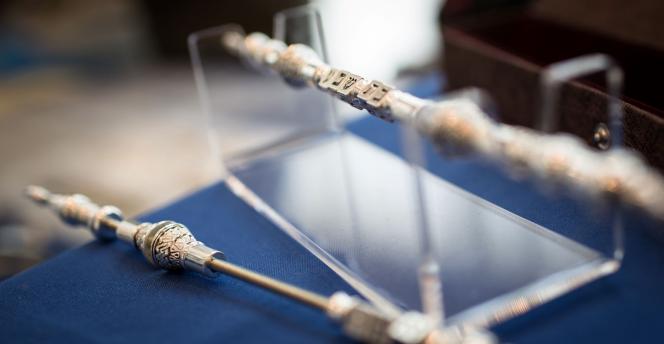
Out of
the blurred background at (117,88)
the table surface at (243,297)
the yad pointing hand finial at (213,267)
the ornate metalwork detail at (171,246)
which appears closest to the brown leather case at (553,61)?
the table surface at (243,297)

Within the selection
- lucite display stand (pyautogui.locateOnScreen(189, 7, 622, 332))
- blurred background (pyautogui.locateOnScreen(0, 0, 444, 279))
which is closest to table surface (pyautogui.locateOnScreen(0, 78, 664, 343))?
lucite display stand (pyautogui.locateOnScreen(189, 7, 622, 332))

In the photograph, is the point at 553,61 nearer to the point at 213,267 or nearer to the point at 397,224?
the point at 397,224

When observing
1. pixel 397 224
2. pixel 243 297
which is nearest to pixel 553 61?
pixel 397 224

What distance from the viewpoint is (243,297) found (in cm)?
72

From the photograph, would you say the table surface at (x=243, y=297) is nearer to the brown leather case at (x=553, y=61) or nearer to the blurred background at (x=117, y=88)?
the brown leather case at (x=553, y=61)

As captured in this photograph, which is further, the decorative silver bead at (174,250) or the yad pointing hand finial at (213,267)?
the decorative silver bead at (174,250)

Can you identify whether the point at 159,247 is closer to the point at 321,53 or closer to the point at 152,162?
the point at 321,53

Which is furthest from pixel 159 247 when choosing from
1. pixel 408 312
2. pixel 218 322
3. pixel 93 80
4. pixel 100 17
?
pixel 100 17

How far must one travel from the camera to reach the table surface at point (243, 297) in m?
0.63

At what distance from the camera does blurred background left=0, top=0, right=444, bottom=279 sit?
6.56ft

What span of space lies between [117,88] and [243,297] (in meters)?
2.20

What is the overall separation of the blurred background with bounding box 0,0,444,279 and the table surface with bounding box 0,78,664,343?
773 millimetres

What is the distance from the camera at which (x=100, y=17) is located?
328 cm

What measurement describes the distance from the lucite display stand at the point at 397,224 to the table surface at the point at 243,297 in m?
0.02
